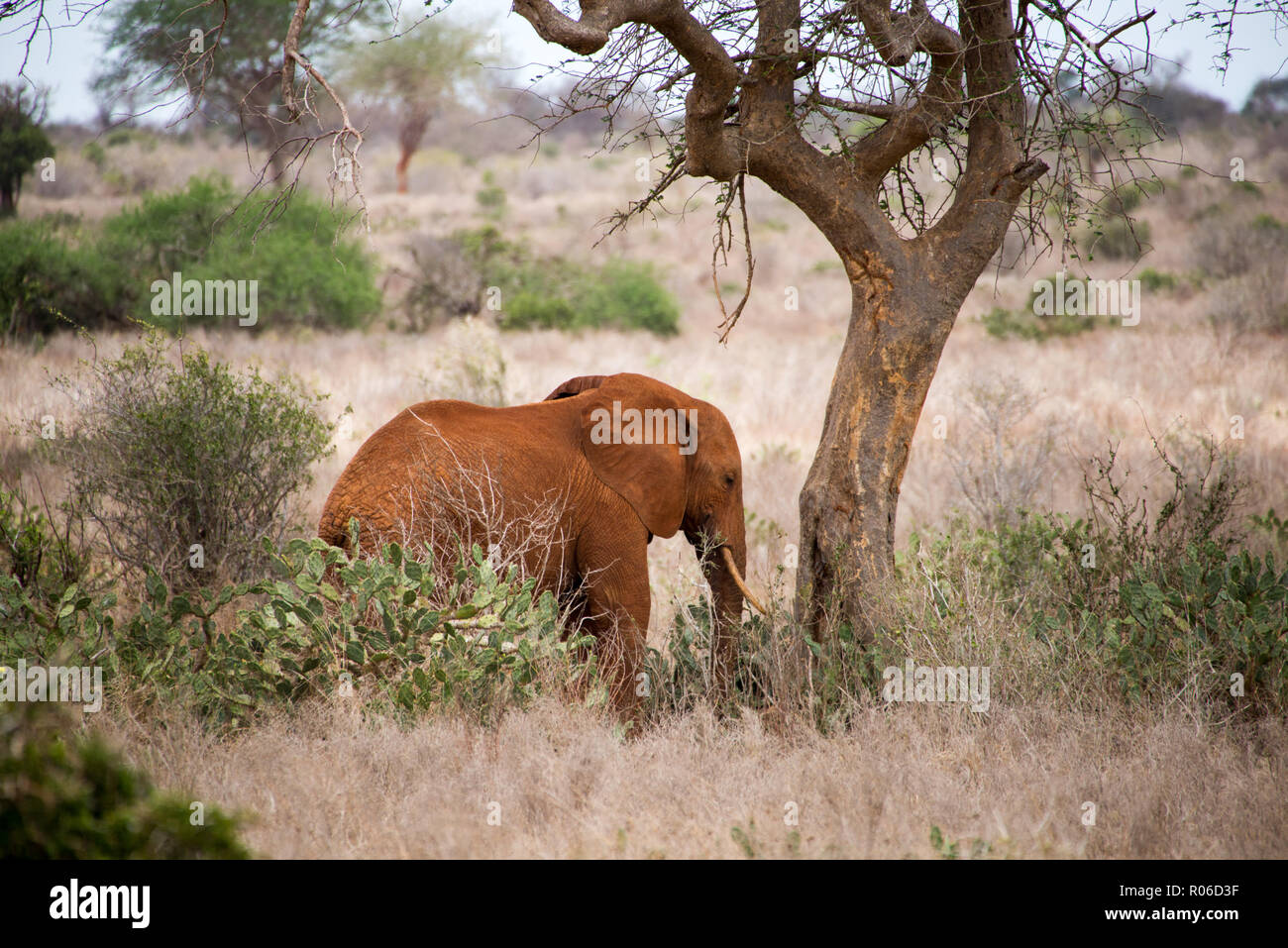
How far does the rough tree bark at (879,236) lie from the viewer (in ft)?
16.3

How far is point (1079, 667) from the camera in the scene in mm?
4617

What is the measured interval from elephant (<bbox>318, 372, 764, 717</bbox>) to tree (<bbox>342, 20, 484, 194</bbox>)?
35888 millimetres

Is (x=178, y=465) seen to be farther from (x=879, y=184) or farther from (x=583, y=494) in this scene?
(x=879, y=184)

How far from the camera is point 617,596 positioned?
17.4ft

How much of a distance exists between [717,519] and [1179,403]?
358 inches

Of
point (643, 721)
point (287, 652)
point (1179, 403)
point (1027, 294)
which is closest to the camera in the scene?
point (287, 652)

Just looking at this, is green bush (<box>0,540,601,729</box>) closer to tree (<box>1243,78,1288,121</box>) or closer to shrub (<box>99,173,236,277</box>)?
shrub (<box>99,173,236,277</box>)

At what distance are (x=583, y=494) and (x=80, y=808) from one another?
3219 mm

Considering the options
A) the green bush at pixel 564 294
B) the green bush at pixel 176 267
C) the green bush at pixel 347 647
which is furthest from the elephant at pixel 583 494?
the green bush at pixel 564 294

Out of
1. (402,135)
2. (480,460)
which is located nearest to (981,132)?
(480,460)

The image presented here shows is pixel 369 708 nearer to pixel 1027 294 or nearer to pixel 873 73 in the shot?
pixel 873 73

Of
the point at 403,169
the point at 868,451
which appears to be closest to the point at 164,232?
the point at 868,451

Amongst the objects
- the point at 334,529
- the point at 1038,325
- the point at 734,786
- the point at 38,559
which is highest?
the point at 1038,325

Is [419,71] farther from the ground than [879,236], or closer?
farther from the ground
